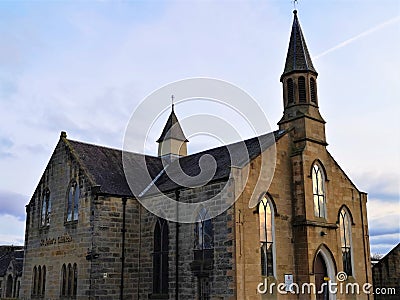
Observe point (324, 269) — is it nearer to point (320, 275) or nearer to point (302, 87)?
point (320, 275)

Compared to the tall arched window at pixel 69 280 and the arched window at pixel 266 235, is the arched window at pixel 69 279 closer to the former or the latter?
the tall arched window at pixel 69 280

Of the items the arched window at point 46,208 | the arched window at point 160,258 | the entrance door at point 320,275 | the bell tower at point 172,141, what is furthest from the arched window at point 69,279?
the bell tower at point 172,141

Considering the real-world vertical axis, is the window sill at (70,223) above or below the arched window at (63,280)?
above

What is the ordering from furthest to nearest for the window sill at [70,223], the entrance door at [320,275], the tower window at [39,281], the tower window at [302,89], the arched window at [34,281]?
the arched window at [34,281] → the tower window at [39,281] → the window sill at [70,223] → the tower window at [302,89] → the entrance door at [320,275]

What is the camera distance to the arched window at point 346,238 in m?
27.9

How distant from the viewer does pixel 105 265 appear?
91.7 feet

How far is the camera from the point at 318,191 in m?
27.2

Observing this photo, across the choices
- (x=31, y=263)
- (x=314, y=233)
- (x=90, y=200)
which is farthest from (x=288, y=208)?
(x=31, y=263)

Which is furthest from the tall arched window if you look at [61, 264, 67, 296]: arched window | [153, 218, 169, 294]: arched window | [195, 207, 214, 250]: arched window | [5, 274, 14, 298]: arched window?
[5, 274, 14, 298]: arched window

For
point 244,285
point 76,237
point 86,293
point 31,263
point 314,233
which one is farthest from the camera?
point 31,263

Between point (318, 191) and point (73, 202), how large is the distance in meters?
15.6

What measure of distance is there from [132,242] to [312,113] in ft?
44.9

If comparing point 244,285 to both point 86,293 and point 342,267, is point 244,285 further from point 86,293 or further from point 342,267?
point 86,293

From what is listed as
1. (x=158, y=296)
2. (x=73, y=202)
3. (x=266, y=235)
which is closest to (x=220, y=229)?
(x=266, y=235)
